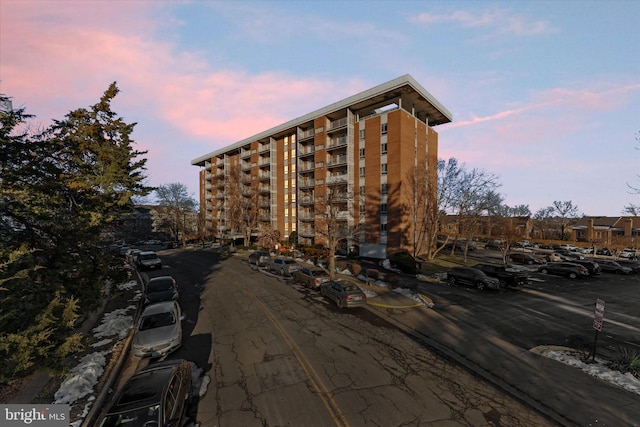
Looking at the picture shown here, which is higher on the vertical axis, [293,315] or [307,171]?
[307,171]

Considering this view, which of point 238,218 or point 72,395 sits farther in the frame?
point 238,218

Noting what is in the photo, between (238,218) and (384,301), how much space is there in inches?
1469

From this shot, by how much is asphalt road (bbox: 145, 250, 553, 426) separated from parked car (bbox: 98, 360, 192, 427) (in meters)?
0.86

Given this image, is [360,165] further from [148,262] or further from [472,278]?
[148,262]

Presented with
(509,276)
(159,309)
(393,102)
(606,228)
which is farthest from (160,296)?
(606,228)

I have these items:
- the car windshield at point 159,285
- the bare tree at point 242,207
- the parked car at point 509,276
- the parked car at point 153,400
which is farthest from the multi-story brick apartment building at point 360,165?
the parked car at point 153,400

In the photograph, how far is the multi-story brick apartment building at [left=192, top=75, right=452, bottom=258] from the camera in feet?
114

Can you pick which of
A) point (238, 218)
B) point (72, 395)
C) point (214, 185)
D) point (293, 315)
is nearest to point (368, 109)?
point (238, 218)

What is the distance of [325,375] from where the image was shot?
28.3ft

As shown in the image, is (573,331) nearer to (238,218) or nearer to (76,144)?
(76,144)

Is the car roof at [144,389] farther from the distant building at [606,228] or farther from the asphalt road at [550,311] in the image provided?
the distant building at [606,228]

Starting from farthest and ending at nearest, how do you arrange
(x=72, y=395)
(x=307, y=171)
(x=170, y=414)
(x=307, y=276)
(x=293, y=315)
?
(x=307, y=171) → (x=307, y=276) → (x=293, y=315) → (x=72, y=395) → (x=170, y=414)

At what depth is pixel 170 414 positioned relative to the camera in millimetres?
5812

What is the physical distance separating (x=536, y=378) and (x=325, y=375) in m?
7.09
